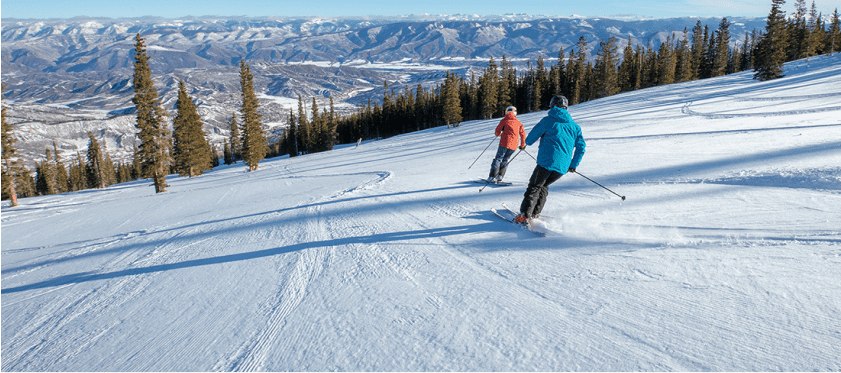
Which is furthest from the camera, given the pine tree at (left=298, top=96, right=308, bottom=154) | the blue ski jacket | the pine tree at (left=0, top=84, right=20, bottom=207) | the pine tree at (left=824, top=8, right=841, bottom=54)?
the pine tree at (left=298, top=96, right=308, bottom=154)

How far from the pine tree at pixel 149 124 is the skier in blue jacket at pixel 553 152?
91.5ft

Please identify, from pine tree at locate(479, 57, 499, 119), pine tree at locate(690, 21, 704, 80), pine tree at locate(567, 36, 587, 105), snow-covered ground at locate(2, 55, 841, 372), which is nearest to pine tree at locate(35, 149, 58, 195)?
pine tree at locate(479, 57, 499, 119)

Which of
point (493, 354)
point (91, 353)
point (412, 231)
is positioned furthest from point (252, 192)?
point (493, 354)

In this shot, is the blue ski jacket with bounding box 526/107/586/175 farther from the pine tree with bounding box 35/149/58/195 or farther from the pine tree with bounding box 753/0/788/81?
the pine tree with bounding box 35/149/58/195

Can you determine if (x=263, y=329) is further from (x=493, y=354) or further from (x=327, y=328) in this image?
(x=493, y=354)

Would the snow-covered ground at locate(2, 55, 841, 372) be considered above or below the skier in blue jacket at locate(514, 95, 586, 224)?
below

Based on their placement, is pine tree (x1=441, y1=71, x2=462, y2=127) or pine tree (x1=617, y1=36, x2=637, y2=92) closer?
pine tree (x1=441, y1=71, x2=462, y2=127)

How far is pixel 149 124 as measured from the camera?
92.0 ft

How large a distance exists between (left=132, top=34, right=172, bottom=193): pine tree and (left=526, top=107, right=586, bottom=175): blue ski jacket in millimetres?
28074

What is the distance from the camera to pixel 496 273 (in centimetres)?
426

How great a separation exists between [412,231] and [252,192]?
854 cm

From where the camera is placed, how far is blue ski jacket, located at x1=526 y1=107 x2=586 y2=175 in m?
5.48

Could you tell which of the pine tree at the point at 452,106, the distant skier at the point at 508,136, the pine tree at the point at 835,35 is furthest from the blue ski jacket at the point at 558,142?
the pine tree at the point at 835,35

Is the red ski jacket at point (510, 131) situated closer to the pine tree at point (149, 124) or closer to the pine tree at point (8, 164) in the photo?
the pine tree at point (149, 124)
